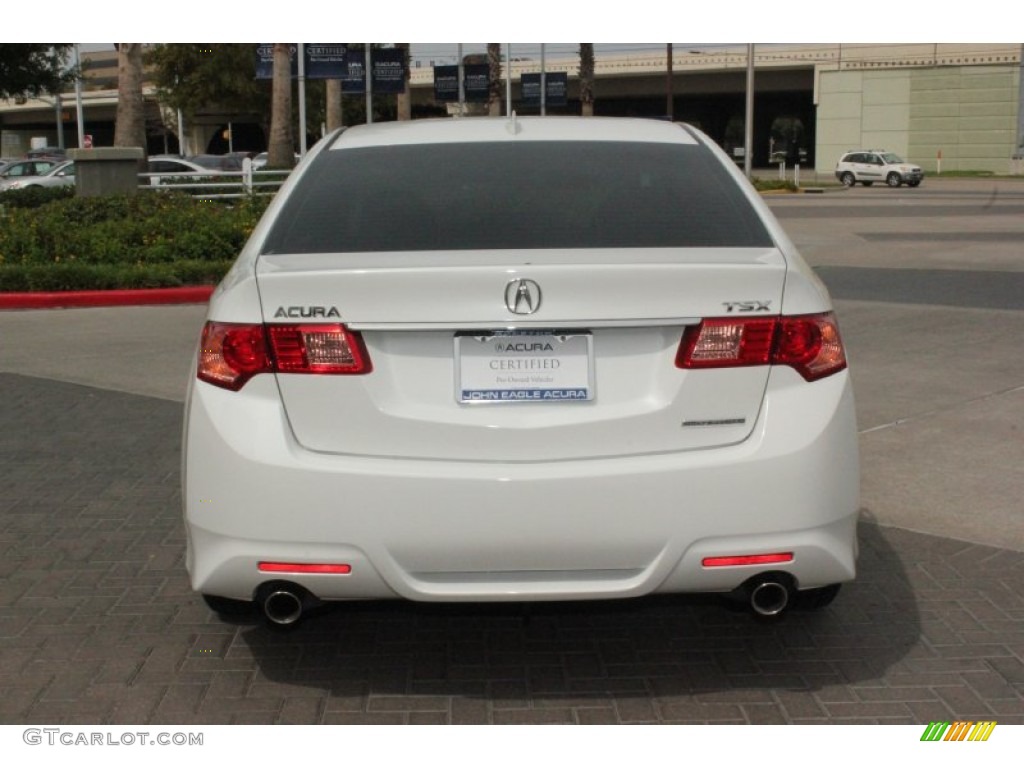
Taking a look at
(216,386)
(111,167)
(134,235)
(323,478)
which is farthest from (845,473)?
Answer: (111,167)

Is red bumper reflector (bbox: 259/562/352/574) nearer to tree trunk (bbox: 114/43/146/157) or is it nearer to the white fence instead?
the white fence

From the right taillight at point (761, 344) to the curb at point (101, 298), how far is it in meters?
11.3

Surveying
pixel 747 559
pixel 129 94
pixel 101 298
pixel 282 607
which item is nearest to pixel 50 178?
pixel 129 94

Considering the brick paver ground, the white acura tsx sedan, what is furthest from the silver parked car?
the white acura tsx sedan

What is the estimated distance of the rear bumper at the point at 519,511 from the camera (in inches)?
144

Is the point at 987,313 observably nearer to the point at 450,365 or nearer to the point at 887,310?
the point at 887,310

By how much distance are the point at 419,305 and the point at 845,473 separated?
1.28 metres

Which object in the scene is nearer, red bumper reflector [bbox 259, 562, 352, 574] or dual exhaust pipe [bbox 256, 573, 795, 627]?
red bumper reflector [bbox 259, 562, 352, 574]

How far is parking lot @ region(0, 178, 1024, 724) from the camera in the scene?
405 cm

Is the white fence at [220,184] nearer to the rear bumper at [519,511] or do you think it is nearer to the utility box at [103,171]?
the utility box at [103,171]

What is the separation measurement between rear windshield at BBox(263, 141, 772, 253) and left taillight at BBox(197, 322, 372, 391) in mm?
443

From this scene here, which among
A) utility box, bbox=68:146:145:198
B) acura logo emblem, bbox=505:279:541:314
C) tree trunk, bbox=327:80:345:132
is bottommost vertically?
utility box, bbox=68:146:145:198

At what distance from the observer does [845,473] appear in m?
3.87

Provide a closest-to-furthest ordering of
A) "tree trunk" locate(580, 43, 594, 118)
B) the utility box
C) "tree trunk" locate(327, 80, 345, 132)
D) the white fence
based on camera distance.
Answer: the utility box → the white fence → "tree trunk" locate(327, 80, 345, 132) → "tree trunk" locate(580, 43, 594, 118)
